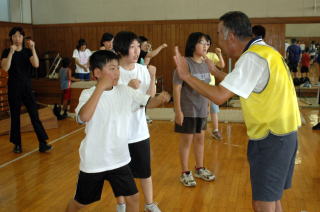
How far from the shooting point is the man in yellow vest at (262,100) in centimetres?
203

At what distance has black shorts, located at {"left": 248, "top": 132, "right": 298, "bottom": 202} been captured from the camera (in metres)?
2.12

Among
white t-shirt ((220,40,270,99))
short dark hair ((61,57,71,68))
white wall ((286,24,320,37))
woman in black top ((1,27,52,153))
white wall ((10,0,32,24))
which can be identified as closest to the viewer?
white t-shirt ((220,40,270,99))

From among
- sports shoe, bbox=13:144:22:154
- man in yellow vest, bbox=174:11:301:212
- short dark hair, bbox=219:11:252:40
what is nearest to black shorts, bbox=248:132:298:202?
man in yellow vest, bbox=174:11:301:212

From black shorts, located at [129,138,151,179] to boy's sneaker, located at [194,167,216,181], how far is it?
126 centimetres

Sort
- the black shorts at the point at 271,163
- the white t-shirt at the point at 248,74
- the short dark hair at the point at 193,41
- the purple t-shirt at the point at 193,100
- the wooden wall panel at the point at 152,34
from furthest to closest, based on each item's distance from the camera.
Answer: the wooden wall panel at the point at 152,34, the purple t-shirt at the point at 193,100, the short dark hair at the point at 193,41, the black shorts at the point at 271,163, the white t-shirt at the point at 248,74

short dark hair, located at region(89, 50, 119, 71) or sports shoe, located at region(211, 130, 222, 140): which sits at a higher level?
short dark hair, located at region(89, 50, 119, 71)

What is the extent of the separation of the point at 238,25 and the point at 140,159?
1.27 m

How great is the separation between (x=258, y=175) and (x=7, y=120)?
5.42m

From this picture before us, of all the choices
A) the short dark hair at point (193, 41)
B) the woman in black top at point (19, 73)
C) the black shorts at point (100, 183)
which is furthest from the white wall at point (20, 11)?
the black shorts at point (100, 183)

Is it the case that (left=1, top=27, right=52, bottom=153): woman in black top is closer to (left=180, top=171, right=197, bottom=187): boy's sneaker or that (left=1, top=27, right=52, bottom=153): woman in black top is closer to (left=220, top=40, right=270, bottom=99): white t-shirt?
(left=180, top=171, right=197, bottom=187): boy's sneaker

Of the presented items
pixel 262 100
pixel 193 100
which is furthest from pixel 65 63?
pixel 262 100

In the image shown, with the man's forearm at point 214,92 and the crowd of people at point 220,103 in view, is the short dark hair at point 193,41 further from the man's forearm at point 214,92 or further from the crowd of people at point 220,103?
the man's forearm at point 214,92

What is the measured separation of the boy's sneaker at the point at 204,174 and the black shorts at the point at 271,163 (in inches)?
70.6

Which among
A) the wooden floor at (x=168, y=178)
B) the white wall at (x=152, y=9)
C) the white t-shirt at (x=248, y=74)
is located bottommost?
the wooden floor at (x=168, y=178)
